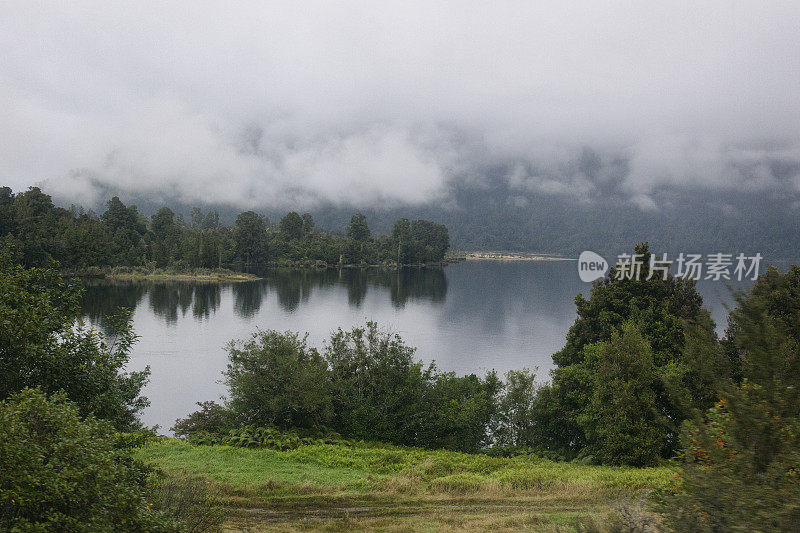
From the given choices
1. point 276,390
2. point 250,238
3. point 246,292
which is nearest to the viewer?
point 276,390

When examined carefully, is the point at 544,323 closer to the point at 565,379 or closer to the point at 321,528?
the point at 565,379

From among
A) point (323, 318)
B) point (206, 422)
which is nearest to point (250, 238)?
point (323, 318)

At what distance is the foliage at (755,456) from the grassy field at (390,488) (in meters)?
6.63

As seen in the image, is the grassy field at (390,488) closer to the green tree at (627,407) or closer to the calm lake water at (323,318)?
the green tree at (627,407)

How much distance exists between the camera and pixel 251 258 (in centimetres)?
12506

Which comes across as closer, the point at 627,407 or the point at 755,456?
the point at 755,456

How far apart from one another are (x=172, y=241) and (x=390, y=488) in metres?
101

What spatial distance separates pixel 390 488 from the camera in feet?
46.3

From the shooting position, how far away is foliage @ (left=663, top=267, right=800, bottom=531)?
12.9 feet

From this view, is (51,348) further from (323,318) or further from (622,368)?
(323,318)

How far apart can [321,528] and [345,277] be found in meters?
98.3
